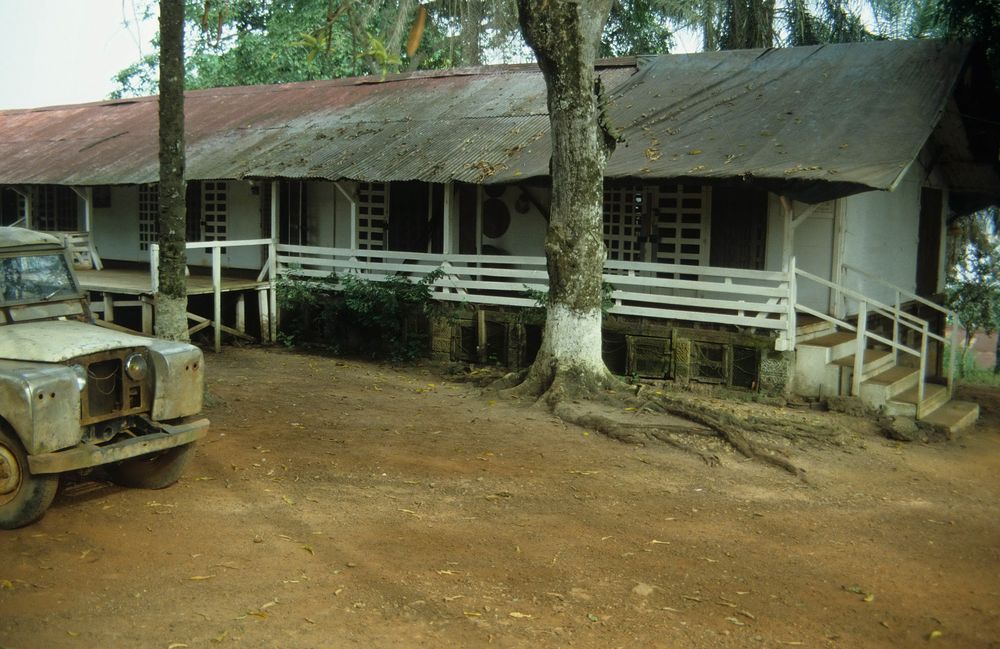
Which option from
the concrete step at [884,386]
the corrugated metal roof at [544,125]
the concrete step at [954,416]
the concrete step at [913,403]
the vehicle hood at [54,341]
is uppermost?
the corrugated metal roof at [544,125]

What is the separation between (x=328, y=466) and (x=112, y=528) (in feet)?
6.44

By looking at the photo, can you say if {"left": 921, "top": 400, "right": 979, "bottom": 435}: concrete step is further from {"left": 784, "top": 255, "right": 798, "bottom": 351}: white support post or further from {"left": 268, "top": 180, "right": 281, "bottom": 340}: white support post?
{"left": 268, "top": 180, "right": 281, "bottom": 340}: white support post

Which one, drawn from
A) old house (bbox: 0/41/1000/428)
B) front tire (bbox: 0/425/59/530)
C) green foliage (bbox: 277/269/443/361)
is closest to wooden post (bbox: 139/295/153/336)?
old house (bbox: 0/41/1000/428)

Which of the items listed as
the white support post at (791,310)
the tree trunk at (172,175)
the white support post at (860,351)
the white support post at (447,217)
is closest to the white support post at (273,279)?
the white support post at (447,217)

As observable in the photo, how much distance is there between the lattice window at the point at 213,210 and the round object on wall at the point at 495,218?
5.60 m

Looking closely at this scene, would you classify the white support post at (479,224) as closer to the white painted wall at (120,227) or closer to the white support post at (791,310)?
the white support post at (791,310)

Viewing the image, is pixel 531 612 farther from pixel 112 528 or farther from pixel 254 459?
pixel 254 459

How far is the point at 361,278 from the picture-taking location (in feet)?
46.6

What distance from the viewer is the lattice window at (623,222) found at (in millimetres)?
13219

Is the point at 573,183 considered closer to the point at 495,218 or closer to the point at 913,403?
the point at 913,403

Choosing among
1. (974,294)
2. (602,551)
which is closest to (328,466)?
(602,551)

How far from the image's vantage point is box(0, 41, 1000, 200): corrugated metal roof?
426 inches

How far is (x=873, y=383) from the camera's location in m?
10.7

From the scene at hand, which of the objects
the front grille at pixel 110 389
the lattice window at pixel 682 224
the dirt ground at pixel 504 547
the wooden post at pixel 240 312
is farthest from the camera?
the wooden post at pixel 240 312
